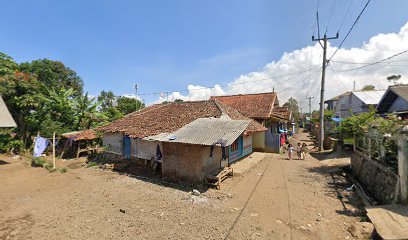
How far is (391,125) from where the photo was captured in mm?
8031

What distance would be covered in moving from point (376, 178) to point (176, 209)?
27.4 feet

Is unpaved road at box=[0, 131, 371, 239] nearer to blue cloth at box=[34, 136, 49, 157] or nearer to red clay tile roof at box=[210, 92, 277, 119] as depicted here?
blue cloth at box=[34, 136, 49, 157]

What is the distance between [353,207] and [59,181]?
1419cm

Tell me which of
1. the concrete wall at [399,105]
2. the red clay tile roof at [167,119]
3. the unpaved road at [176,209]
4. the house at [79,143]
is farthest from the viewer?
the house at [79,143]

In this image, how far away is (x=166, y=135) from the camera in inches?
435

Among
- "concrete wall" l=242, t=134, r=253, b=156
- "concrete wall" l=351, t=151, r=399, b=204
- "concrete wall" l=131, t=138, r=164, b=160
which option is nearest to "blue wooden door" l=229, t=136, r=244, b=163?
"concrete wall" l=242, t=134, r=253, b=156

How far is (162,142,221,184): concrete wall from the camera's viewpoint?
9.91m

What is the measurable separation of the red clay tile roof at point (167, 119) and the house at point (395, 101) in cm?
1077

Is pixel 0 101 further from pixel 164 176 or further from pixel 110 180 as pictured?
pixel 164 176

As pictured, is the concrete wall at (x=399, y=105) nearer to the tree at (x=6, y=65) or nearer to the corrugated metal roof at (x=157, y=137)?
the corrugated metal roof at (x=157, y=137)

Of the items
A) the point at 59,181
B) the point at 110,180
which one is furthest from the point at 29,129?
the point at 110,180

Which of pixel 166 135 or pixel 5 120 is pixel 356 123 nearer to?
pixel 166 135

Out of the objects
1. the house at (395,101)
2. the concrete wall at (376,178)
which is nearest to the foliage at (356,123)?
the concrete wall at (376,178)

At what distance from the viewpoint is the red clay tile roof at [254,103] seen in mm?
18516
